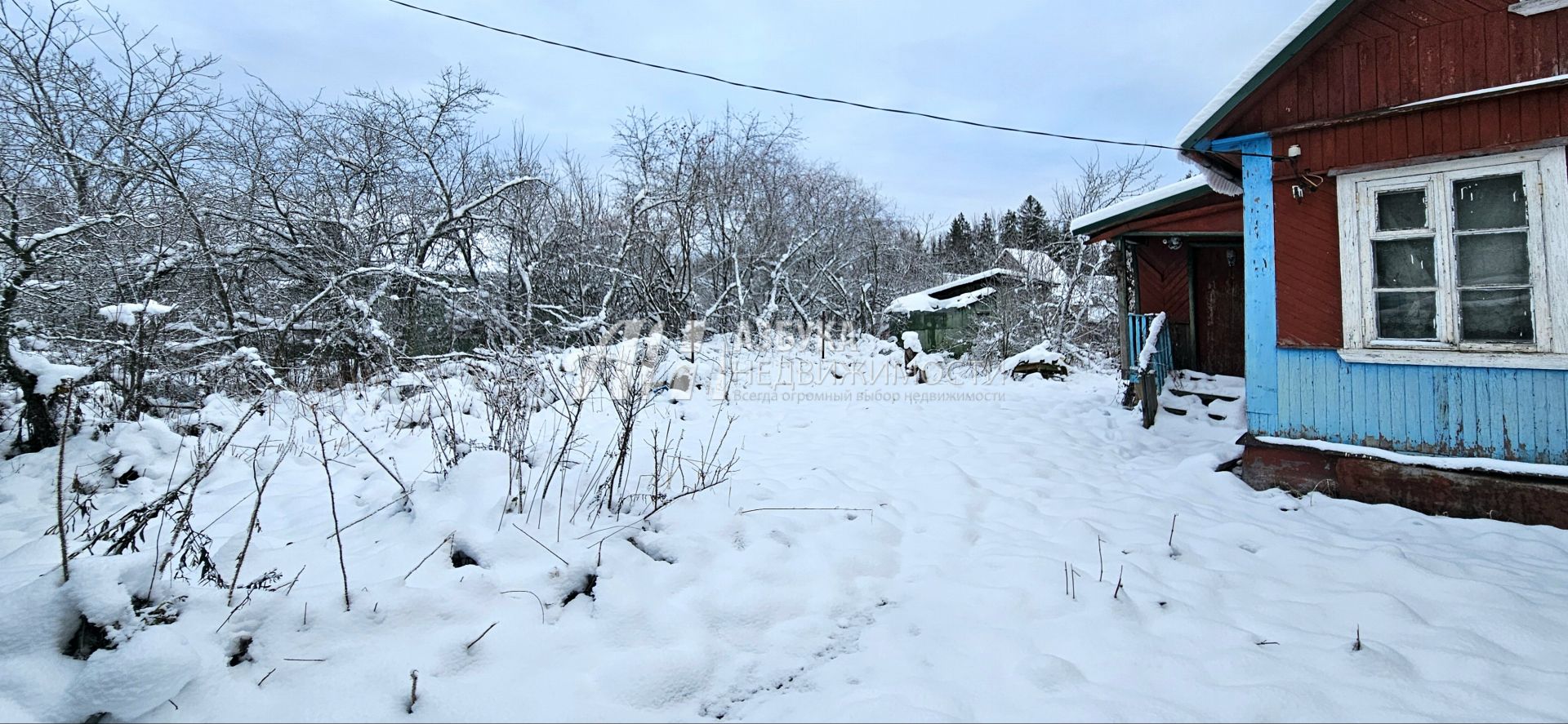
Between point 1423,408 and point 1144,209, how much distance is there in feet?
10.6

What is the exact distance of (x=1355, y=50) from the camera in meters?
4.38

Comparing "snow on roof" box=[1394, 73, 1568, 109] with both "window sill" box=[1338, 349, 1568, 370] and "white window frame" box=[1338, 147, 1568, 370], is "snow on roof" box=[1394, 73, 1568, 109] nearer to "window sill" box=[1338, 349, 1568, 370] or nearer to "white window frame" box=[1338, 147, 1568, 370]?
"white window frame" box=[1338, 147, 1568, 370]

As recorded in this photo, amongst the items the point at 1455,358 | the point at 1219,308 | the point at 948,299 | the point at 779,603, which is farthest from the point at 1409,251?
the point at 948,299

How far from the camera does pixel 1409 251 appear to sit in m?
4.25

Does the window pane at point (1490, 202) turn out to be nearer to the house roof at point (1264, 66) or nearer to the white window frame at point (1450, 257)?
the white window frame at point (1450, 257)

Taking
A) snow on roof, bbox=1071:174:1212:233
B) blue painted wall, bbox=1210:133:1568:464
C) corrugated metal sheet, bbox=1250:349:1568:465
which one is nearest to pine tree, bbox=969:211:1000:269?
snow on roof, bbox=1071:174:1212:233

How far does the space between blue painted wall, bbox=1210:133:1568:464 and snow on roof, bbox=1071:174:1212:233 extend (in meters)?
1.64

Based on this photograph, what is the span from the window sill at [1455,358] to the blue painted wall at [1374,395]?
0.06m

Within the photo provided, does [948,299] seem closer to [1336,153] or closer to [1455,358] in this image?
[1336,153]

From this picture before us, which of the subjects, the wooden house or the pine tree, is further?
the pine tree

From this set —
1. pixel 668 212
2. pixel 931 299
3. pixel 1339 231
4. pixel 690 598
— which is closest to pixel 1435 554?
pixel 1339 231

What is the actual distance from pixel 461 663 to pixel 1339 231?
5840 millimetres

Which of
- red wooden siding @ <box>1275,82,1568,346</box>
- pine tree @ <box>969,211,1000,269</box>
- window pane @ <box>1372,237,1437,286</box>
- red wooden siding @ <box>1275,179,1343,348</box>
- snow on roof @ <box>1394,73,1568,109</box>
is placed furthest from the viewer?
pine tree @ <box>969,211,1000,269</box>

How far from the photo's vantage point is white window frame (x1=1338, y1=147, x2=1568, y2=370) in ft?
12.4
